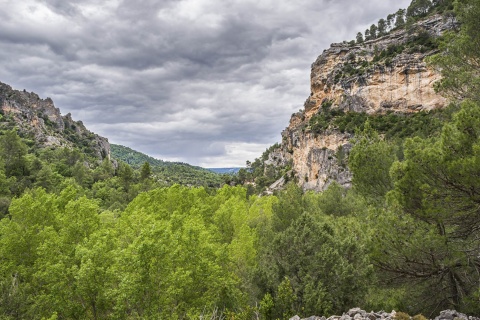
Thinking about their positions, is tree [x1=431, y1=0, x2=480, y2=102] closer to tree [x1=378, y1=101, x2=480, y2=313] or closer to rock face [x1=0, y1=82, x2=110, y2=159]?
tree [x1=378, y1=101, x2=480, y2=313]

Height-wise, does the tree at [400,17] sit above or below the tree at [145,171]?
above

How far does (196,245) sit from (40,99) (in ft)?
480

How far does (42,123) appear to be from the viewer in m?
120

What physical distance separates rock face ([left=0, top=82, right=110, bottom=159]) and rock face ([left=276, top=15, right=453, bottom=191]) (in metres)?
77.5

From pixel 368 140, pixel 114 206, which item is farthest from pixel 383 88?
pixel 368 140

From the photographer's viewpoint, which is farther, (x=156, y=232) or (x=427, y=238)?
(x=156, y=232)

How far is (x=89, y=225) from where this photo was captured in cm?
1725

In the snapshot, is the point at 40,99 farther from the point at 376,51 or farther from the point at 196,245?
the point at 196,245

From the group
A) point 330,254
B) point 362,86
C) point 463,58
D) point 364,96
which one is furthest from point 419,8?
point 330,254

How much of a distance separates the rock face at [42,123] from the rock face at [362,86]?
77.5m

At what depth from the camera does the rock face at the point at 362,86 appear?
232ft

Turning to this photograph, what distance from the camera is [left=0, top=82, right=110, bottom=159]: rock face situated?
101 metres

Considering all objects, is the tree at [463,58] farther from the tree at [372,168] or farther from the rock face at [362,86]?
the rock face at [362,86]

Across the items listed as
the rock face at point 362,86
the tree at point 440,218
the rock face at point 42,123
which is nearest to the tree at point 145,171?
the rock face at point 362,86
